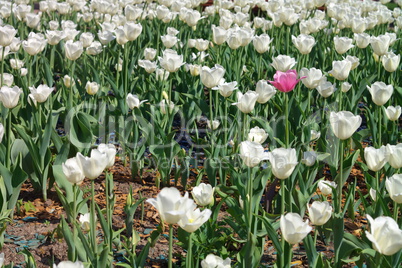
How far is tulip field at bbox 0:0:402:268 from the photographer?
2125 millimetres

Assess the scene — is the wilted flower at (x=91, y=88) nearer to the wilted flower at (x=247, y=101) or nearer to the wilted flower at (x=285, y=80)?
the wilted flower at (x=247, y=101)

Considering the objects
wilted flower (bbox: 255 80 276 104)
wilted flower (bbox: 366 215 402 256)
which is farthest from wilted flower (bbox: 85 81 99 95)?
wilted flower (bbox: 366 215 402 256)

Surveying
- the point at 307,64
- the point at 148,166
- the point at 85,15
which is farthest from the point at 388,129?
the point at 85,15

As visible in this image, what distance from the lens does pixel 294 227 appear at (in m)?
1.77

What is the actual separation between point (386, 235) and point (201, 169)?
176 cm

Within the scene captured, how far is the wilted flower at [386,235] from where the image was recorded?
64.2 inches

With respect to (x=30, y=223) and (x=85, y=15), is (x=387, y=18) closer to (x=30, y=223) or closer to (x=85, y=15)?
(x=85, y=15)

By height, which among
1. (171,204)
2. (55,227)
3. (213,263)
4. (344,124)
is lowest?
(55,227)

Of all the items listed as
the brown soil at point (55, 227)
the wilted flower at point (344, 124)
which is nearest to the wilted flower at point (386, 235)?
the wilted flower at point (344, 124)

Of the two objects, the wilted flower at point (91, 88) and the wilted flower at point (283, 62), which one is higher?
the wilted flower at point (283, 62)

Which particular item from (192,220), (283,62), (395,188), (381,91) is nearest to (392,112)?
(381,91)

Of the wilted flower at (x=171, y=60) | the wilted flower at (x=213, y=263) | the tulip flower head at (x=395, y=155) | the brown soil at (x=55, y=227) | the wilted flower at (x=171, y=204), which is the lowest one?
the brown soil at (x=55, y=227)

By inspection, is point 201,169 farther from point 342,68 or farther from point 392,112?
point 392,112

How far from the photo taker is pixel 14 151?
3088 millimetres
